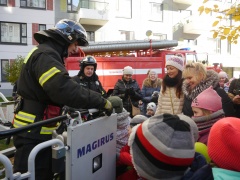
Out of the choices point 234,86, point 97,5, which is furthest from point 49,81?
point 97,5

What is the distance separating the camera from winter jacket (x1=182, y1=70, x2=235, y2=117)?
3.07 m

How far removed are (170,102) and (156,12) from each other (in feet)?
65.7

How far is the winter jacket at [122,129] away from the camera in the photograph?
2848 millimetres

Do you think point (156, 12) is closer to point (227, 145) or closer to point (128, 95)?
point (128, 95)

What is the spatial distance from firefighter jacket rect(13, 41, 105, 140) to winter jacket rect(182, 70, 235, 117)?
126cm

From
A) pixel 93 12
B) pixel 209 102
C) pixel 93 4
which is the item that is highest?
pixel 93 4

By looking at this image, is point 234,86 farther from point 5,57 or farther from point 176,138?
point 5,57

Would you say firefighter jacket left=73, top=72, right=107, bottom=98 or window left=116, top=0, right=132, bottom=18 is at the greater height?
window left=116, top=0, right=132, bottom=18

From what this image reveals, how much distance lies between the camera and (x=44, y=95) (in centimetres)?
237

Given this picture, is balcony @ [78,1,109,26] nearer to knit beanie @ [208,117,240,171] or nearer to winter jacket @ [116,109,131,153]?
winter jacket @ [116,109,131,153]

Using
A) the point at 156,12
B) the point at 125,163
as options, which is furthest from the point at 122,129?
the point at 156,12

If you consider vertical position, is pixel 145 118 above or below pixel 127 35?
below

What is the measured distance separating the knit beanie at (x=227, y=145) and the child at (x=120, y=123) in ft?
4.72

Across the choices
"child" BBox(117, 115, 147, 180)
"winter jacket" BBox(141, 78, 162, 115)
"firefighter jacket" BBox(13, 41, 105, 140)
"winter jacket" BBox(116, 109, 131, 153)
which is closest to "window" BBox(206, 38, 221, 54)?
"winter jacket" BBox(141, 78, 162, 115)
